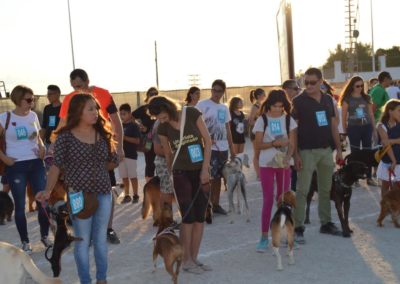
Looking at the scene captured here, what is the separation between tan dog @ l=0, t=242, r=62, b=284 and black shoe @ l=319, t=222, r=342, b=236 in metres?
A: 4.07

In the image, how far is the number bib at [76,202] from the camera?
15.1 feet

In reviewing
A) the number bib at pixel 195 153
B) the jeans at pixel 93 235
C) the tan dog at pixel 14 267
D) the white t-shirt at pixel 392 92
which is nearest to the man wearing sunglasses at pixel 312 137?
the number bib at pixel 195 153

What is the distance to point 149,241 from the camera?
Result: 7.12 m

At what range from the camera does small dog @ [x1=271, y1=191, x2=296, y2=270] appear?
18.8 ft

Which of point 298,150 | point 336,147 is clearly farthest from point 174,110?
point 336,147

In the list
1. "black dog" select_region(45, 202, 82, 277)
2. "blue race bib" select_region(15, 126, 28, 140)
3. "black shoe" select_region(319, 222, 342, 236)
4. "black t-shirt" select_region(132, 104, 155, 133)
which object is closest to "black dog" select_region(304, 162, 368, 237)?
"black shoe" select_region(319, 222, 342, 236)

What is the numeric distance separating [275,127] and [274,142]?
0.18 m

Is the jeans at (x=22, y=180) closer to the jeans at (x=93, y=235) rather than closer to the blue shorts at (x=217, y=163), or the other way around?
the jeans at (x=93, y=235)

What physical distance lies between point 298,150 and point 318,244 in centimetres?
115

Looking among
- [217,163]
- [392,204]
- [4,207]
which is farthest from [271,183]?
A: [4,207]

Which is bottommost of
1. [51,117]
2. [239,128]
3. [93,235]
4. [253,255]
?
[253,255]

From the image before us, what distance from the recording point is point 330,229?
7.02 m

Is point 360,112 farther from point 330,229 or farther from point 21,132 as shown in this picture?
point 21,132

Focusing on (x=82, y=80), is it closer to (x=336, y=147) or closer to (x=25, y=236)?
(x=25, y=236)
